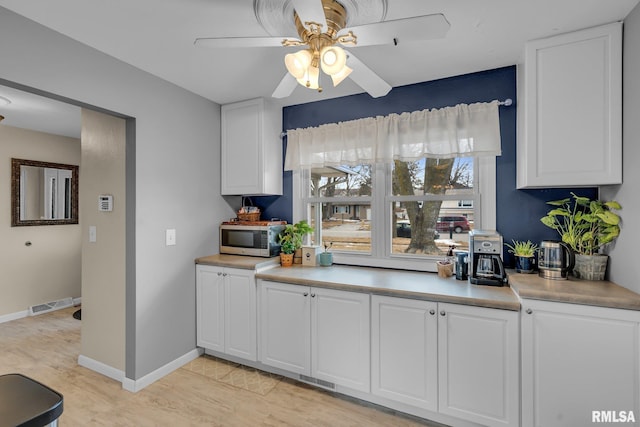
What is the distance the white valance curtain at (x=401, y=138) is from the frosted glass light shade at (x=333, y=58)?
4.40 ft

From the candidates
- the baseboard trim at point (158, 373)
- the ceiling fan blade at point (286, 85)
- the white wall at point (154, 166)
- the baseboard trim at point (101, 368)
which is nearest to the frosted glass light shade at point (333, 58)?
the ceiling fan blade at point (286, 85)

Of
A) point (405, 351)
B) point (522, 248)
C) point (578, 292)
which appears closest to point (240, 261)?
point (405, 351)

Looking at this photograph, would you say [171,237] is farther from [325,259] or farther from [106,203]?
[325,259]

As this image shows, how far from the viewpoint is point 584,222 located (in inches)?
83.4

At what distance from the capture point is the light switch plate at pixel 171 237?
2596 millimetres

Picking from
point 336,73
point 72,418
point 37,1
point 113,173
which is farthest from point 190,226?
point 336,73

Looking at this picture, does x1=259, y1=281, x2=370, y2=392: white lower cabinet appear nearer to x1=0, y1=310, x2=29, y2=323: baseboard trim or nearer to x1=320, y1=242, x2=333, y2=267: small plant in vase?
x1=320, y1=242, x2=333, y2=267: small plant in vase

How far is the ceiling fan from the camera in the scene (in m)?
1.29

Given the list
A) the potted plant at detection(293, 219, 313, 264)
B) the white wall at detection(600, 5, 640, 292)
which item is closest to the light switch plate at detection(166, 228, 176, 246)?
the potted plant at detection(293, 219, 313, 264)

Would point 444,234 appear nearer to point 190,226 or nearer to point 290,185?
point 290,185

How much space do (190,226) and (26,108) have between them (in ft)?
7.03

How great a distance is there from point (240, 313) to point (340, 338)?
0.90 metres

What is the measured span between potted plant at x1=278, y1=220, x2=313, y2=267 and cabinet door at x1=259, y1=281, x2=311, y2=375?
1.19 ft

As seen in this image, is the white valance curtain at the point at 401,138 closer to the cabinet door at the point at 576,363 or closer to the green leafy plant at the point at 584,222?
the green leafy plant at the point at 584,222
